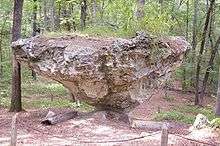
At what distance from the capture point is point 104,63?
43.0 ft

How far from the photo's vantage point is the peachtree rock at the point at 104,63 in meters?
13.0

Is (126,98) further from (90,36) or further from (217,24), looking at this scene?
(217,24)

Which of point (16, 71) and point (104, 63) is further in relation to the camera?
point (16, 71)

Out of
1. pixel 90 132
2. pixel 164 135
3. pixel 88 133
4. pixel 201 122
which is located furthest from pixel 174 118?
pixel 164 135

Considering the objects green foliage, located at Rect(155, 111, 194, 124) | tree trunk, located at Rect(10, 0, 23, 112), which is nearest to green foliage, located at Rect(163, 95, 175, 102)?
green foliage, located at Rect(155, 111, 194, 124)

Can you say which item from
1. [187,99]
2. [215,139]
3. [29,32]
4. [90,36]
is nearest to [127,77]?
[90,36]

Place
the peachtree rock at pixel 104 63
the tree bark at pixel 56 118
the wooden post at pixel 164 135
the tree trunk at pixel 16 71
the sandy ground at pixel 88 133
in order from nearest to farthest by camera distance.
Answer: the wooden post at pixel 164 135 < the sandy ground at pixel 88 133 < the peachtree rock at pixel 104 63 < the tree bark at pixel 56 118 < the tree trunk at pixel 16 71

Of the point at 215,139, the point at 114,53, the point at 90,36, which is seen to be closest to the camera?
the point at 215,139

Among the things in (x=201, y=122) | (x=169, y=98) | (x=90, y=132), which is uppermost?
(x=201, y=122)

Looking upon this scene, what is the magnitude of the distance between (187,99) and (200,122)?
15.7m

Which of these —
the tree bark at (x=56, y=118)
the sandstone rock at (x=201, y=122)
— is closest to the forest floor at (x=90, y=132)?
the tree bark at (x=56, y=118)

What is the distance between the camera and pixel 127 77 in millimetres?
13625

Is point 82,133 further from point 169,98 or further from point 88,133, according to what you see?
point 169,98

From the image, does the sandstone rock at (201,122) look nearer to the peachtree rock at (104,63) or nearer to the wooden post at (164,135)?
the peachtree rock at (104,63)
